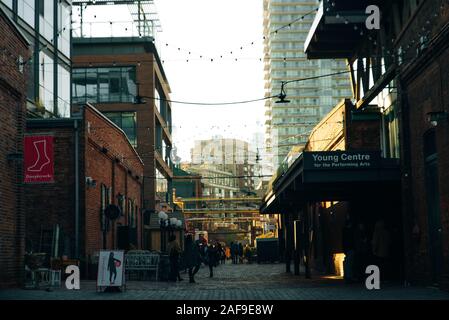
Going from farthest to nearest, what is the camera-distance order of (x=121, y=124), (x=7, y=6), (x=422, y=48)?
(x=121, y=124) < (x=7, y=6) < (x=422, y=48)

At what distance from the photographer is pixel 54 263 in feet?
87.2

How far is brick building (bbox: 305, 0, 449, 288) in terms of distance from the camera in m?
18.3

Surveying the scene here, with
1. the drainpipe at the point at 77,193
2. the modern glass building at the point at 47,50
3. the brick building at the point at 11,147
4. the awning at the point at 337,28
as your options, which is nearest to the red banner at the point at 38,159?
the brick building at the point at 11,147

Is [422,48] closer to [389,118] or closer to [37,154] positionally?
[389,118]

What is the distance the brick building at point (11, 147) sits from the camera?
1988 cm

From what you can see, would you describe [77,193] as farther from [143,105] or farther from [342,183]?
[143,105]

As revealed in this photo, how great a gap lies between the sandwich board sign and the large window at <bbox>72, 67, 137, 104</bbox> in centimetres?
3893


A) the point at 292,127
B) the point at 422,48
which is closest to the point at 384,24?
the point at 422,48

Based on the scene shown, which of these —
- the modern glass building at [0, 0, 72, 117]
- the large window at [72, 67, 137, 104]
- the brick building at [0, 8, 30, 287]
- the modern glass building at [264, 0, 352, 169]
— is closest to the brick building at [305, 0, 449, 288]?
the brick building at [0, 8, 30, 287]

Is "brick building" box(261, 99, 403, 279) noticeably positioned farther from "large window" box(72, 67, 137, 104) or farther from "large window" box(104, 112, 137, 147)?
"large window" box(72, 67, 137, 104)

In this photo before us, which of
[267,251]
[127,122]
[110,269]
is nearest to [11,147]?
[110,269]

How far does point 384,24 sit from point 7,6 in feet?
52.3

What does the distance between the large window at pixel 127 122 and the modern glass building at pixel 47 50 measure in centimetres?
1737

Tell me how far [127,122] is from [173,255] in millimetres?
33040
